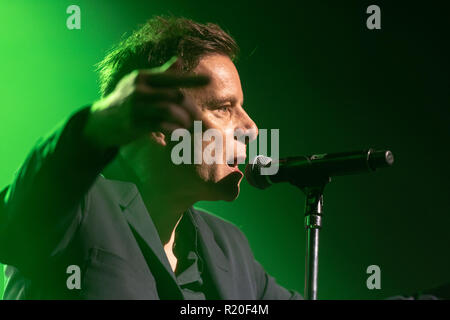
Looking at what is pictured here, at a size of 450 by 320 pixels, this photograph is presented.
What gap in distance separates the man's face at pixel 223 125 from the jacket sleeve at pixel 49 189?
0.58 m

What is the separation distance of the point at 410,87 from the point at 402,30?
0.35m

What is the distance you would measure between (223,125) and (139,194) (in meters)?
0.38

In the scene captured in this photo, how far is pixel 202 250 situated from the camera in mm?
1775

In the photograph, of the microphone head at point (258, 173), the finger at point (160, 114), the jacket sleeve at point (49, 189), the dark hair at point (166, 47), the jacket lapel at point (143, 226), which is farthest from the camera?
the dark hair at point (166, 47)

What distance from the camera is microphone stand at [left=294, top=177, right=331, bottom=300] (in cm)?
145

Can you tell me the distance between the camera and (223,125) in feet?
5.41

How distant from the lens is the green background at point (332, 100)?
2594mm

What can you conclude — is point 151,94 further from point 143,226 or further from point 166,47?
point 166,47

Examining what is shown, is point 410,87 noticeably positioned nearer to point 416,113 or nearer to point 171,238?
point 416,113

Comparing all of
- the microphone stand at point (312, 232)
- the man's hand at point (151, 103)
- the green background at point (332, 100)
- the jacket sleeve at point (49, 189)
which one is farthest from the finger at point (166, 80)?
the green background at point (332, 100)

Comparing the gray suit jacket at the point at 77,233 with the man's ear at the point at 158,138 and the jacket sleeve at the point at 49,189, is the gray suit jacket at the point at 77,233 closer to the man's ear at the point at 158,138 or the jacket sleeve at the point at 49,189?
the jacket sleeve at the point at 49,189

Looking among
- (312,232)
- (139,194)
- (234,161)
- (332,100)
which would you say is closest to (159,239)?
(139,194)

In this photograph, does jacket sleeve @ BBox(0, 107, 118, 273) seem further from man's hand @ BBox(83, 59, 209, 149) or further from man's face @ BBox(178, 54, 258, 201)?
man's face @ BBox(178, 54, 258, 201)
